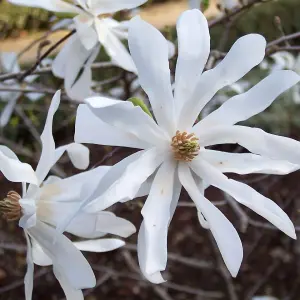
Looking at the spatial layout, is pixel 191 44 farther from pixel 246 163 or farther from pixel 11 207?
pixel 11 207

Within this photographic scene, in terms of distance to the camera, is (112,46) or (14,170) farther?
(112,46)

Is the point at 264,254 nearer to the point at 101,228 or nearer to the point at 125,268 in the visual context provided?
the point at 125,268

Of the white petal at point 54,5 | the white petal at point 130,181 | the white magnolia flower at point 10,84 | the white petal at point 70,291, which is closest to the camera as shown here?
the white petal at point 130,181

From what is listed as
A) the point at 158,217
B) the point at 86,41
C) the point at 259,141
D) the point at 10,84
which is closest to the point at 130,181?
the point at 158,217

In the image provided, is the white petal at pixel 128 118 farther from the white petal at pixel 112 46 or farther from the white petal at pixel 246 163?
the white petal at pixel 112 46

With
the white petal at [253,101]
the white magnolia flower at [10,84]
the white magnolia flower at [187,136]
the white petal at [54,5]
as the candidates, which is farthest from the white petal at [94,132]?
the white magnolia flower at [10,84]
